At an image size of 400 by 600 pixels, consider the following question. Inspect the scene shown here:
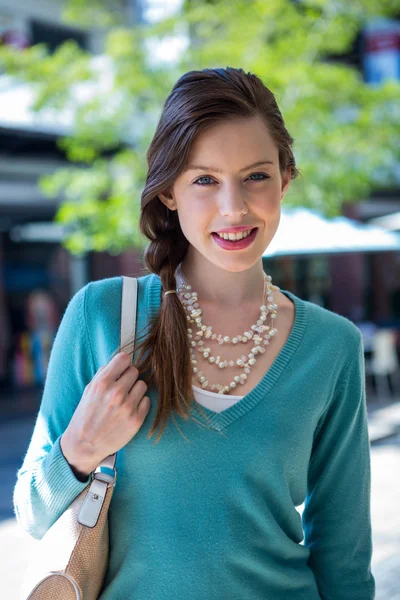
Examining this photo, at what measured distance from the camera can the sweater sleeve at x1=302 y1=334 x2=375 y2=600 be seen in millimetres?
1709

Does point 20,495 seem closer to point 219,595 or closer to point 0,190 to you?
point 219,595

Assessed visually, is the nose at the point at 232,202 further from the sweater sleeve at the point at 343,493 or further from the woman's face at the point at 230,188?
the sweater sleeve at the point at 343,493

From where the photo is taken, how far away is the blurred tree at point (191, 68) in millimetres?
9164

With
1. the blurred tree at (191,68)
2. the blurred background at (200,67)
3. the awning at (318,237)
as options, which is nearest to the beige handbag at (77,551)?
the blurred background at (200,67)

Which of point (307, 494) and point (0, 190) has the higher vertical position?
point (0, 190)

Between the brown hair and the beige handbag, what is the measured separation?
0.50 ft

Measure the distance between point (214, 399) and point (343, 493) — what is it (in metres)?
Answer: 0.39

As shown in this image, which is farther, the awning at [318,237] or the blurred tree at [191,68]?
the awning at [318,237]

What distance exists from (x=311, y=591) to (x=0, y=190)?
13.4m

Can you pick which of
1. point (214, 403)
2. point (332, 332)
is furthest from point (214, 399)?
point (332, 332)

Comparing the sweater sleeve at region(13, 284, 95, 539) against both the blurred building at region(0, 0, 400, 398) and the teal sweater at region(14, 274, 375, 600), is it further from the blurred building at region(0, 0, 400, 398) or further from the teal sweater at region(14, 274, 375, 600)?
the blurred building at region(0, 0, 400, 398)

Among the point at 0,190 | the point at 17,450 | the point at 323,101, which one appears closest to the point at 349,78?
the point at 323,101

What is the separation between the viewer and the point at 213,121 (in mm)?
1561

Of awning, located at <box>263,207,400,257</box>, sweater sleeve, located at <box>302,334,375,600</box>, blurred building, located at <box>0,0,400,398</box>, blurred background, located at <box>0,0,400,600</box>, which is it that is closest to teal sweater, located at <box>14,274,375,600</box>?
sweater sleeve, located at <box>302,334,375,600</box>
